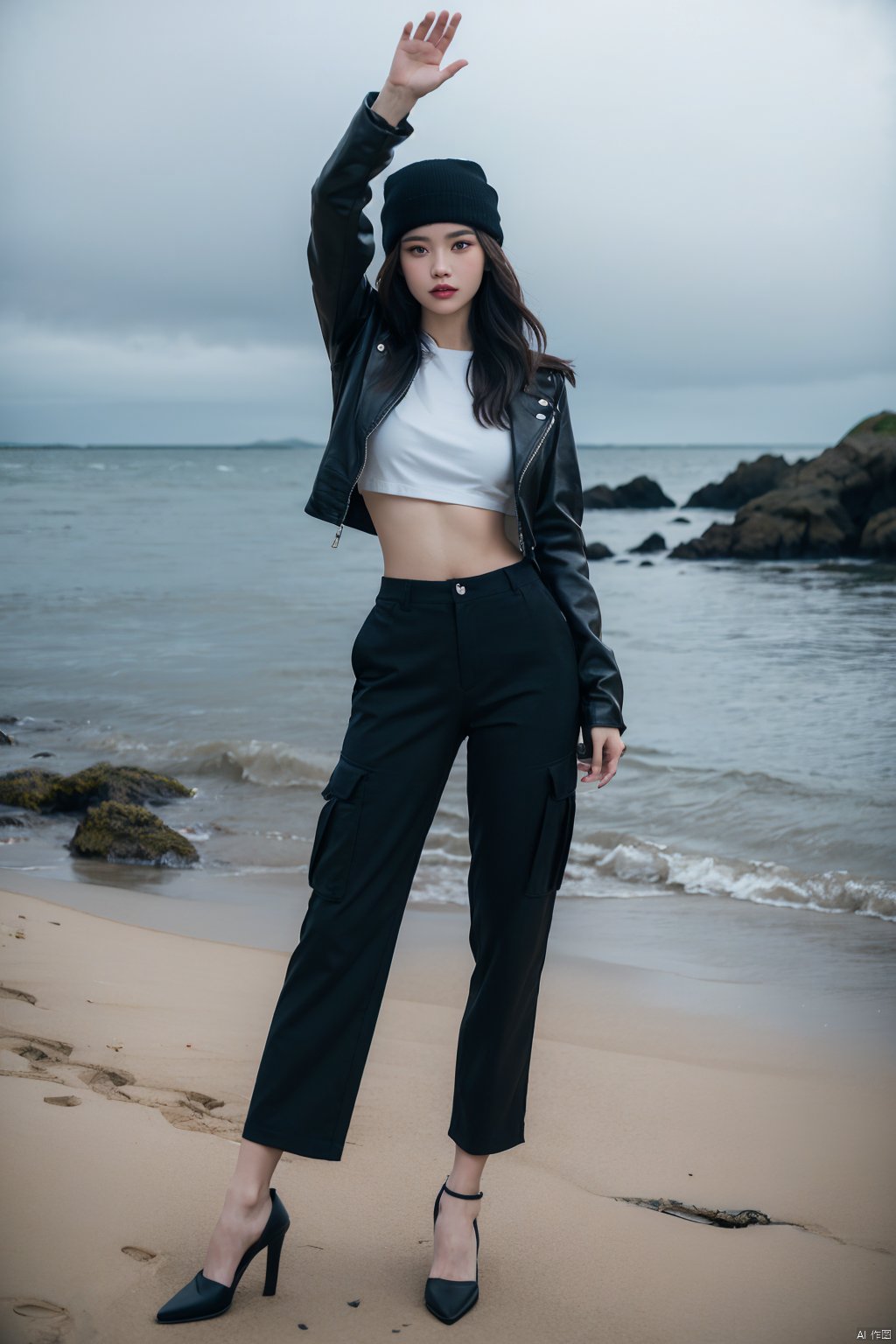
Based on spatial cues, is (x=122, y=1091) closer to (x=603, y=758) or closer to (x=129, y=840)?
(x=603, y=758)

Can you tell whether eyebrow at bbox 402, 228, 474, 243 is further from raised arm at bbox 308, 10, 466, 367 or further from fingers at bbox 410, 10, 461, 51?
fingers at bbox 410, 10, 461, 51

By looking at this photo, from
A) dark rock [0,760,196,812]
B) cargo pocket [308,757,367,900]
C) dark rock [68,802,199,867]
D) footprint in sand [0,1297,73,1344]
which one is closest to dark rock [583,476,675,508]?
dark rock [0,760,196,812]

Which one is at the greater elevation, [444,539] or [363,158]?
[363,158]

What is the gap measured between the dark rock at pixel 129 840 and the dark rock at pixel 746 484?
32.1 metres

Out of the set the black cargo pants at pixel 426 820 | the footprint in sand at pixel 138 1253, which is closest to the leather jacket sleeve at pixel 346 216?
the black cargo pants at pixel 426 820

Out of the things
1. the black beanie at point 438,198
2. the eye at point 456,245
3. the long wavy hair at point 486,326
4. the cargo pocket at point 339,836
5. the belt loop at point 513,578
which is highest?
the black beanie at point 438,198

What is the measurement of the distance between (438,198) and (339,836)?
1.23 metres

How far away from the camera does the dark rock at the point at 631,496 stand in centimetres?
4475

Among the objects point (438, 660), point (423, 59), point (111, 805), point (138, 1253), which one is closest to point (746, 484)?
point (111, 805)

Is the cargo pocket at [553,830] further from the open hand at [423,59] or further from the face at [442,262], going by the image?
the open hand at [423,59]

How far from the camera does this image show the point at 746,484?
41.7m

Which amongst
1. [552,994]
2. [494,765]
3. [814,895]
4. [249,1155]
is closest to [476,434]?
[494,765]

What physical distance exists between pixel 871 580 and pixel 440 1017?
19.0 m

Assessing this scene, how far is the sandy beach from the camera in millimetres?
2217
